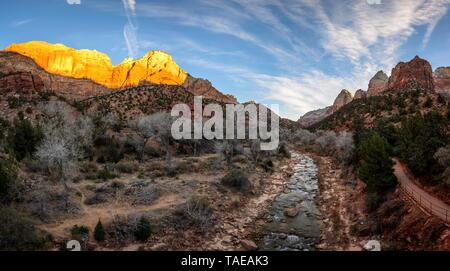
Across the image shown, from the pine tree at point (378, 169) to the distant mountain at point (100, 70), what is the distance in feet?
390

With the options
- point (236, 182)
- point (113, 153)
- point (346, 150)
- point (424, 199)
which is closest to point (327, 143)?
point (346, 150)

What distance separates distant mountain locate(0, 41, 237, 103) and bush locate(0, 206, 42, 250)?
409ft

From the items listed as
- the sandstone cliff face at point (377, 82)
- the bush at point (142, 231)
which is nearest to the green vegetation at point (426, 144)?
the bush at point (142, 231)

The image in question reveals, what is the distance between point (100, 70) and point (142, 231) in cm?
16861

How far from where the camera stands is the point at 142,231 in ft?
70.4

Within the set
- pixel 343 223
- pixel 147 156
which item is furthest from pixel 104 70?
pixel 343 223

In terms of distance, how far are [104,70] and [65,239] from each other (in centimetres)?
16833

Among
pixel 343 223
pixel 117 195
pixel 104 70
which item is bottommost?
pixel 343 223

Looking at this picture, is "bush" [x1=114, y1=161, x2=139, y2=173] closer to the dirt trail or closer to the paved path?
the dirt trail

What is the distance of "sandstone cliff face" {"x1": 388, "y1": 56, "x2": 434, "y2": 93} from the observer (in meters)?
111

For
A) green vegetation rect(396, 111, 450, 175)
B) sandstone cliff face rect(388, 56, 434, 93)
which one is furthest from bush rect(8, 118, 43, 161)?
sandstone cliff face rect(388, 56, 434, 93)

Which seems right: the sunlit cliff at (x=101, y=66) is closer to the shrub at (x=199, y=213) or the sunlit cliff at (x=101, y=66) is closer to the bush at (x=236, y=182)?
the bush at (x=236, y=182)

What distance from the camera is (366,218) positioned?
24.5m
